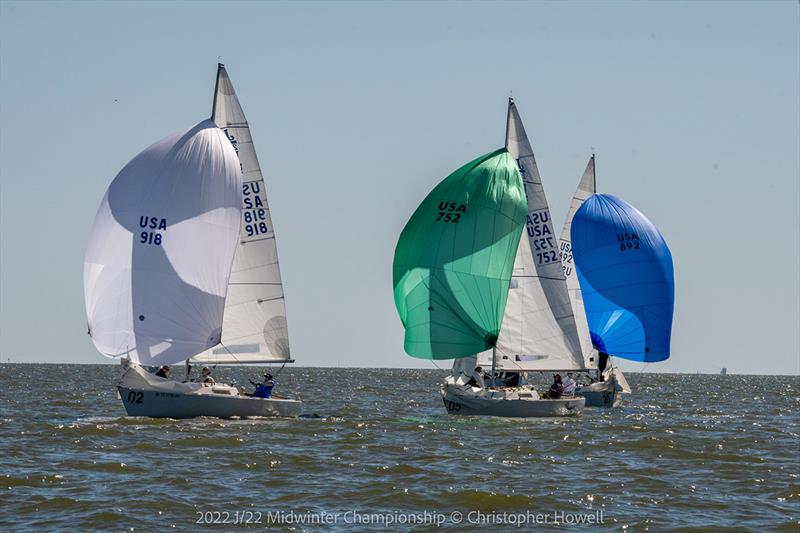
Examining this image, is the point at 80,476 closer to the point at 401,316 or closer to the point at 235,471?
the point at 235,471

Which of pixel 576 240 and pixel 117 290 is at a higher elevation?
pixel 576 240

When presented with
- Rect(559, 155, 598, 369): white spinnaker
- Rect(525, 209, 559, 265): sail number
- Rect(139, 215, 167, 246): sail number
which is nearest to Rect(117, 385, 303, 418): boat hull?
Rect(139, 215, 167, 246): sail number

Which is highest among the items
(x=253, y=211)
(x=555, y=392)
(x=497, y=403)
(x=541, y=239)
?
(x=253, y=211)

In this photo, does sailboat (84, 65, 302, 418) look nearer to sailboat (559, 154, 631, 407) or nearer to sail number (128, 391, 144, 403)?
sail number (128, 391, 144, 403)

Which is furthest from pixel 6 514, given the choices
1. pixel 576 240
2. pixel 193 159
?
pixel 576 240

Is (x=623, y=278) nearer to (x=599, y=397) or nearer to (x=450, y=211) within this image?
(x=599, y=397)

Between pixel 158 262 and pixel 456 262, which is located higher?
pixel 456 262

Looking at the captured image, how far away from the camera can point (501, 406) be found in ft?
133

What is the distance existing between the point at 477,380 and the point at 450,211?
5.54 meters

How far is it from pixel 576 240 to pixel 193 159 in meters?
21.6

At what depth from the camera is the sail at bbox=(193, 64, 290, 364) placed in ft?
128

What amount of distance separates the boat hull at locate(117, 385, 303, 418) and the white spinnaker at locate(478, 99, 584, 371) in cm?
913

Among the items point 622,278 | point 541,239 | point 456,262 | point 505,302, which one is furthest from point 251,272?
point 622,278

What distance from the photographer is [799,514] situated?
23.1 meters
